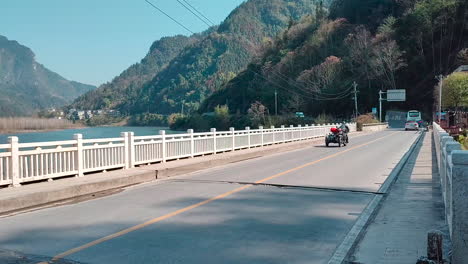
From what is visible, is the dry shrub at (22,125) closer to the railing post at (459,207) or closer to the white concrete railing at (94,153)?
the white concrete railing at (94,153)

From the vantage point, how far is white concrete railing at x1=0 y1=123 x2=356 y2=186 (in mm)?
10422

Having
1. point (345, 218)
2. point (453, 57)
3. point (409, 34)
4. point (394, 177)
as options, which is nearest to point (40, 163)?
point (345, 218)

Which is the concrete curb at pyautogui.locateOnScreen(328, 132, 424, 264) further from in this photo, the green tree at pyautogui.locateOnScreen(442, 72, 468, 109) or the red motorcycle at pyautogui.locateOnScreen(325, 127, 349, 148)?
the green tree at pyautogui.locateOnScreen(442, 72, 468, 109)

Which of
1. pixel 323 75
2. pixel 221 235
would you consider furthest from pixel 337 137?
pixel 323 75

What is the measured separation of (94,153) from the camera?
43.2 feet

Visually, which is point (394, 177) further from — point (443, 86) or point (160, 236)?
point (443, 86)

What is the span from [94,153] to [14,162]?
9.82 ft

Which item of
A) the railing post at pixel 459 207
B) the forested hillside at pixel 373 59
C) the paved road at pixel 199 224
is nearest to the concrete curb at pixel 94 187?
the paved road at pixel 199 224

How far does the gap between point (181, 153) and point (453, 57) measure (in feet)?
339

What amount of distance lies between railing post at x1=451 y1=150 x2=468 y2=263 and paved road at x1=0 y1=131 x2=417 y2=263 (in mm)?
1548

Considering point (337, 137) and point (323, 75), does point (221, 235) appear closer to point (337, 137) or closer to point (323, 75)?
point (337, 137)

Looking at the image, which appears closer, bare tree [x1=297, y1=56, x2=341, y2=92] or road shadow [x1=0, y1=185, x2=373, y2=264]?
road shadow [x1=0, y1=185, x2=373, y2=264]

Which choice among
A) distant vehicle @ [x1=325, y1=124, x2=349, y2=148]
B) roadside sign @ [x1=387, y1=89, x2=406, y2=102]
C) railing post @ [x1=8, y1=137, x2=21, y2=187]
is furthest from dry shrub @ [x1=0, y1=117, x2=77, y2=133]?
railing post @ [x1=8, y1=137, x2=21, y2=187]

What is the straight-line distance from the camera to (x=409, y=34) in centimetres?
11600
